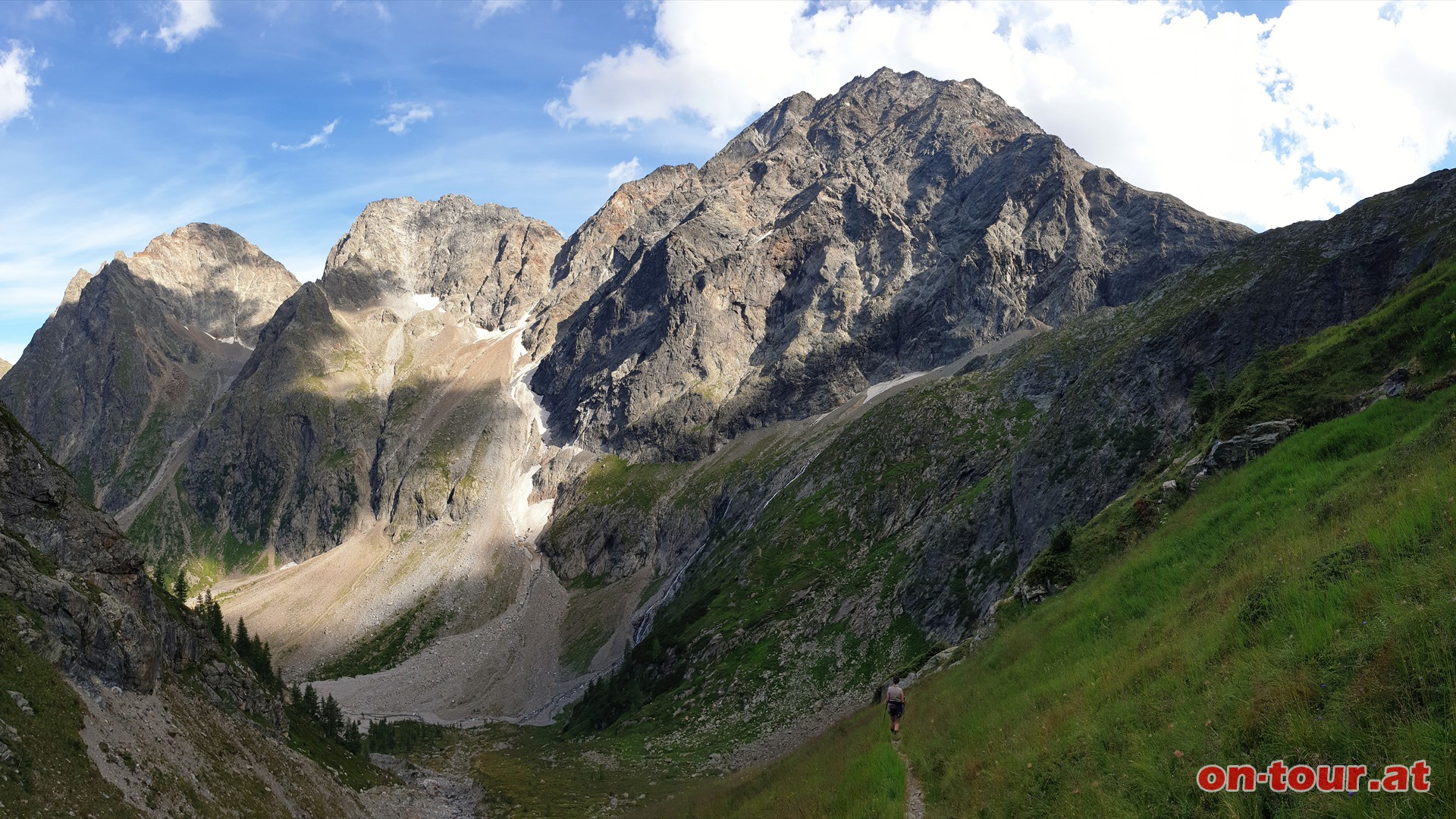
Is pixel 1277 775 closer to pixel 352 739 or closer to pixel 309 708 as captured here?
pixel 352 739

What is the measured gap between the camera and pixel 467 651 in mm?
146625

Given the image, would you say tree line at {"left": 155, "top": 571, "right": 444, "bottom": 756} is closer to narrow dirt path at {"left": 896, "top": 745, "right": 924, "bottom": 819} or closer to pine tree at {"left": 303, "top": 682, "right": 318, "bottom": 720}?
pine tree at {"left": 303, "top": 682, "right": 318, "bottom": 720}

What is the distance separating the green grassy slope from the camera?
8617mm

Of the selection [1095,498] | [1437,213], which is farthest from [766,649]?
[1437,213]

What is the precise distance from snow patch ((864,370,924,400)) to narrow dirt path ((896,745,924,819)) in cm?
16336

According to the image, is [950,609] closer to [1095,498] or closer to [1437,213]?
[1095,498]

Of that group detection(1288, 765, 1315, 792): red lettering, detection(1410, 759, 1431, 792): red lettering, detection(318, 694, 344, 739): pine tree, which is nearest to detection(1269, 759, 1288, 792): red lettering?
detection(1288, 765, 1315, 792): red lettering

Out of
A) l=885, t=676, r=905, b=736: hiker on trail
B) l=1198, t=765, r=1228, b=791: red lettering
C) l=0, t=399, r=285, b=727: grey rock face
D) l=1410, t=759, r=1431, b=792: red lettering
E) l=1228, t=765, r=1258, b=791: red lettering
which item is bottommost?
l=885, t=676, r=905, b=736: hiker on trail

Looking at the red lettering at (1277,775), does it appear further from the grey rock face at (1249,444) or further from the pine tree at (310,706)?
the pine tree at (310,706)

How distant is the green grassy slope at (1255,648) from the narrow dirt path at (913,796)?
0.37 meters

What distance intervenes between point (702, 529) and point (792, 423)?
1693 inches

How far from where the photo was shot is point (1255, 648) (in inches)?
441

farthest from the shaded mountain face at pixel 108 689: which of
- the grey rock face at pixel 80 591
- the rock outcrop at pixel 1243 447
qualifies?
the rock outcrop at pixel 1243 447

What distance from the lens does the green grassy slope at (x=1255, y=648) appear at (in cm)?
862
